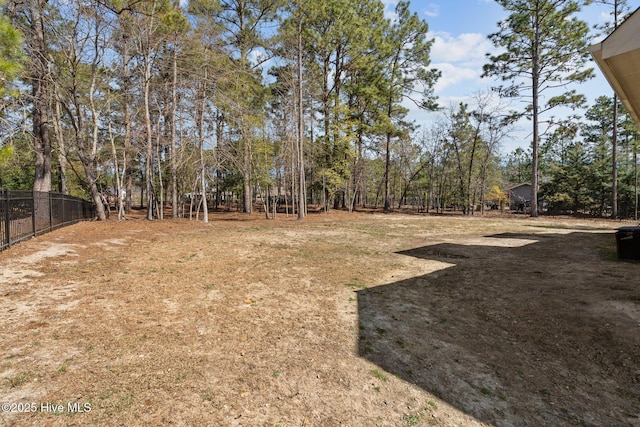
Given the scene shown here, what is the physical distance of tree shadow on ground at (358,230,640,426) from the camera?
8.27 feet

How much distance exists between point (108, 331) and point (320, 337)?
2.31 metres

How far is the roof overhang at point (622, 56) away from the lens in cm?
327

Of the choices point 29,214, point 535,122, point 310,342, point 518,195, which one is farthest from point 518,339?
point 518,195

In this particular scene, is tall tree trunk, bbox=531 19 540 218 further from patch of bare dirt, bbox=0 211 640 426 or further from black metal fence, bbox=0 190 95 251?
black metal fence, bbox=0 190 95 251

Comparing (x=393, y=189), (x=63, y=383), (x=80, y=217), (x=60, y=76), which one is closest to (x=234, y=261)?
(x=63, y=383)

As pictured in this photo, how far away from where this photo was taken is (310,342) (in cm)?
328

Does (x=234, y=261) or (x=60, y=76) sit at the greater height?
(x=60, y=76)

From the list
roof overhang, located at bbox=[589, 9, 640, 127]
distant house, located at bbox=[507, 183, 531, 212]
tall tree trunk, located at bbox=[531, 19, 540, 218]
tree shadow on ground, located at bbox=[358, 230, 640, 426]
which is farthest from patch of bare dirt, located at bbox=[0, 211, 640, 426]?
distant house, located at bbox=[507, 183, 531, 212]

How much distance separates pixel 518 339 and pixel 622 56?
3.60 metres

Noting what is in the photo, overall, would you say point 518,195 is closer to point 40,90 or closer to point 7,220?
point 40,90

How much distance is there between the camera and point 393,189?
4153 centimetres

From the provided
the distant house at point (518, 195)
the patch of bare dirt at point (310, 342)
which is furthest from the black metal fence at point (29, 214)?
the distant house at point (518, 195)

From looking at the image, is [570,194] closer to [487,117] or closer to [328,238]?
[487,117]

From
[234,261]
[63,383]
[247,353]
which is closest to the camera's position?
[63,383]
